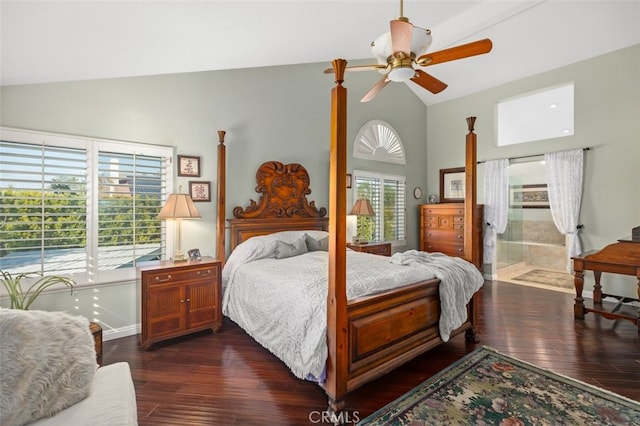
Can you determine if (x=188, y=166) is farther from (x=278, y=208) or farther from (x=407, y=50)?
(x=407, y=50)

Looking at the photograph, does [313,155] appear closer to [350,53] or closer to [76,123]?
[350,53]

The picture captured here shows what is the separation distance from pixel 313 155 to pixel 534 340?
359 cm

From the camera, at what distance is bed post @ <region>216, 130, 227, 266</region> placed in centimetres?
352

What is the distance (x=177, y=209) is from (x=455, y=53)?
283 centimetres

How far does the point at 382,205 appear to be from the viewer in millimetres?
5590

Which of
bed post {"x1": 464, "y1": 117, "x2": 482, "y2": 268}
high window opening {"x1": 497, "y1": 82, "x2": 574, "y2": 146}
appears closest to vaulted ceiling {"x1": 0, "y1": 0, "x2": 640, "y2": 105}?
high window opening {"x1": 497, "y1": 82, "x2": 574, "y2": 146}

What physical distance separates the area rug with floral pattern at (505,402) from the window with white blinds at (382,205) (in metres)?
3.10

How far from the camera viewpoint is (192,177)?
3492 mm

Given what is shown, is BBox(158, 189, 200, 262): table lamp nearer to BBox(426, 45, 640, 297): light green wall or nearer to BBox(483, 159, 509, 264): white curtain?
BBox(483, 159, 509, 264): white curtain

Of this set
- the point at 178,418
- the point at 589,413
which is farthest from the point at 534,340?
the point at 178,418

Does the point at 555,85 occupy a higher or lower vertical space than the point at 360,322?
higher

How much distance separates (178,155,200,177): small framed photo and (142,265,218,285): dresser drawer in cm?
115

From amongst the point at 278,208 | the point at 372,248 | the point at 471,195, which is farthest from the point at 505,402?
the point at 278,208

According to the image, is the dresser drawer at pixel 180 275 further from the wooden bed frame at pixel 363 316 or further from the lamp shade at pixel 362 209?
the lamp shade at pixel 362 209
